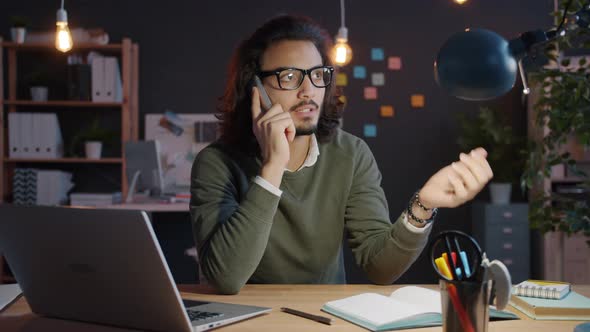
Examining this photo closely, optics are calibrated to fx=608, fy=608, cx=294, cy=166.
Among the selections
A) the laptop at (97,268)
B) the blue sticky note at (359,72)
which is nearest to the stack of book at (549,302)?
the laptop at (97,268)

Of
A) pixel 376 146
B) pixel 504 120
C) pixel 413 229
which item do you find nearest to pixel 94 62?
pixel 376 146

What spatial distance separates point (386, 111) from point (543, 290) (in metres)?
3.76

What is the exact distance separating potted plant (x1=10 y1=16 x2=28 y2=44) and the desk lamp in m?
4.12

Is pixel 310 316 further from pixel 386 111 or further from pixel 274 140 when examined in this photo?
pixel 386 111

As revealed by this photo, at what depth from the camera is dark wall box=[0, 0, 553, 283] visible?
485cm

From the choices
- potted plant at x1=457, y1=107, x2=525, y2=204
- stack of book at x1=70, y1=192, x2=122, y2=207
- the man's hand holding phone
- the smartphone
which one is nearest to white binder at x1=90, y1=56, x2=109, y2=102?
stack of book at x1=70, y1=192, x2=122, y2=207

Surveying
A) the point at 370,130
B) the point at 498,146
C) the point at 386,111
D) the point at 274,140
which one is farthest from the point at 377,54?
the point at 274,140

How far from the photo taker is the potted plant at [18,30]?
4.38m

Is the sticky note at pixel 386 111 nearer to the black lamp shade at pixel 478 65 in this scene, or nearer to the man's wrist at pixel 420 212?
the man's wrist at pixel 420 212

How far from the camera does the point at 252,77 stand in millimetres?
1865

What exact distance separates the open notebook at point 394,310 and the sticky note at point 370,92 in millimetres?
3751

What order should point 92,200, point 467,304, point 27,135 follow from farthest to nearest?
point 27,135 → point 92,200 → point 467,304

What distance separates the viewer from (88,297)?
995mm

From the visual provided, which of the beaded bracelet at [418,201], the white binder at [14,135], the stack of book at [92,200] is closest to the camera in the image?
the beaded bracelet at [418,201]
